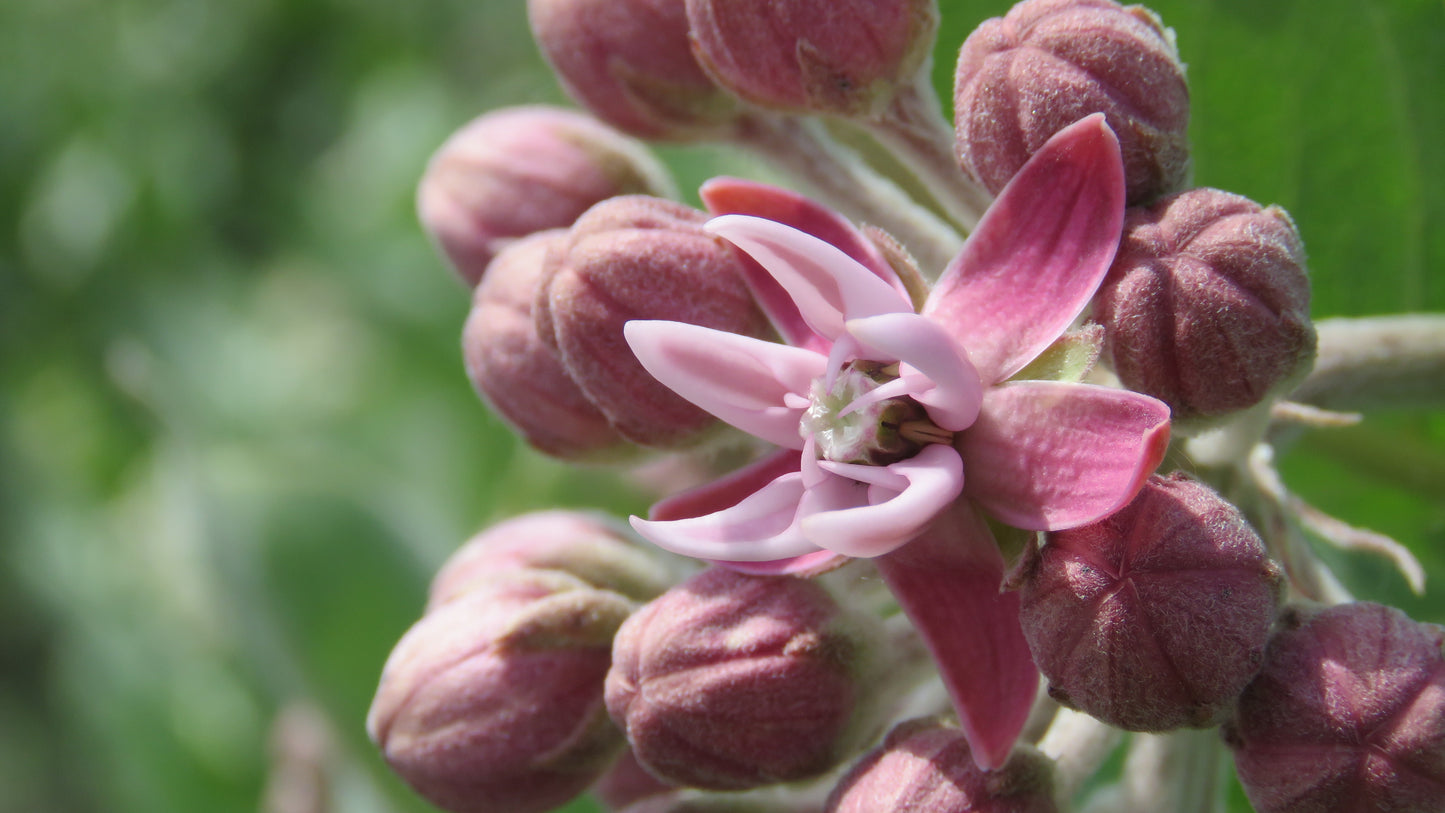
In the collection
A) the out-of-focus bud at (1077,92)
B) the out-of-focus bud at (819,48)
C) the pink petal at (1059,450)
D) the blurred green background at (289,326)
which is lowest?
the blurred green background at (289,326)

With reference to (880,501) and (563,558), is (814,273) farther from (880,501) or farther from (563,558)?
(563,558)

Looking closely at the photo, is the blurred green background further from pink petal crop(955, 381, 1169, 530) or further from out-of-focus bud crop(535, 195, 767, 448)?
pink petal crop(955, 381, 1169, 530)

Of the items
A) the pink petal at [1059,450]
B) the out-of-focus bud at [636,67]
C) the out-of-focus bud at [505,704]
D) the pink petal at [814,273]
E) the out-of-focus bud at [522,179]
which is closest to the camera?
the pink petal at [1059,450]

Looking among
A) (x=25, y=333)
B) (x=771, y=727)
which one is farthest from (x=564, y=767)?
(x=25, y=333)

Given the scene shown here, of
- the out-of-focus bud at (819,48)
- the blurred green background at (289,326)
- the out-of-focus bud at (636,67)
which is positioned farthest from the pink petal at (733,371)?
the blurred green background at (289,326)

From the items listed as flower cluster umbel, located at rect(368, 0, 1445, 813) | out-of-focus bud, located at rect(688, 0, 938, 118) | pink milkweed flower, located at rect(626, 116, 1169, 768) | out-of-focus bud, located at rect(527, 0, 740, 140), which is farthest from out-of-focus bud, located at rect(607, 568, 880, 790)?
out-of-focus bud, located at rect(527, 0, 740, 140)

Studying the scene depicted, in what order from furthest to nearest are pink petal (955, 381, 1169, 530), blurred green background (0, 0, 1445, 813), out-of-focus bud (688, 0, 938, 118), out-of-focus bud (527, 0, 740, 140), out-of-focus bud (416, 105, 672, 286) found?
blurred green background (0, 0, 1445, 813) < out-of-focus bud (416, 105, 672, 286) < out-of-focus bud (527, 0, 740, 140) < out-of-focus bud (688, 0, 938, 118) < pink petal (955, 381, 1169, 530)

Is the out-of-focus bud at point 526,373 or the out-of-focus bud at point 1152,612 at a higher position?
the out-of-focus bud at point 526,373

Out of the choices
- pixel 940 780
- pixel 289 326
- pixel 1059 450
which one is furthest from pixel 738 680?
pixel 289 326

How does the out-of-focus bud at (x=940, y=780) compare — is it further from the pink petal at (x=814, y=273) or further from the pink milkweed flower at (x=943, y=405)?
the pink petal at (x=814, y=273)
